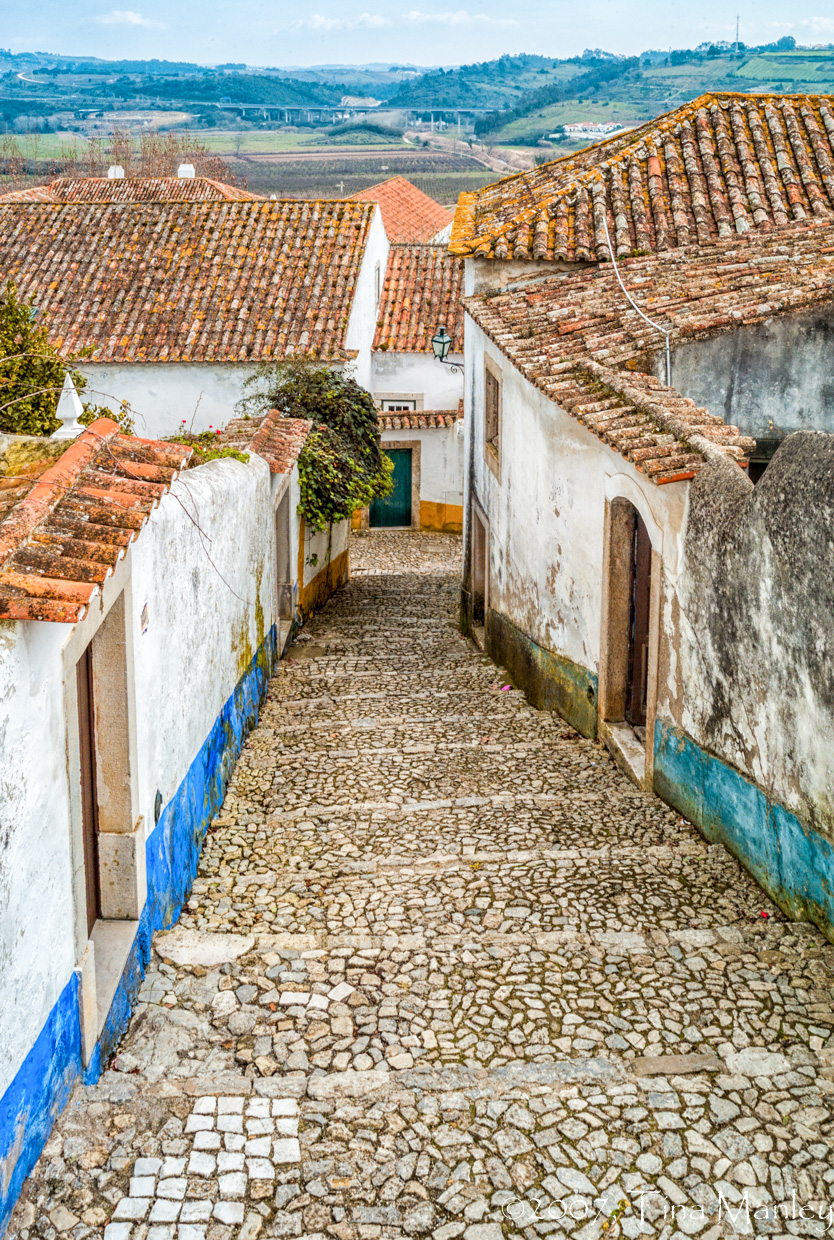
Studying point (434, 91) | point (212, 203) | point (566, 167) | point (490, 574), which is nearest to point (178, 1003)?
point (490, 574)

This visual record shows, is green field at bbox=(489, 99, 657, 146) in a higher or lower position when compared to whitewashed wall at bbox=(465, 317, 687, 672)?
higher

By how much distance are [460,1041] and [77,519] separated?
2.56 m

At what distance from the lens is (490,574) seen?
13.1 metres

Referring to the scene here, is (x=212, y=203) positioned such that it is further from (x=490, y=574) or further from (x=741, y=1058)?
(x=741, y=1058)

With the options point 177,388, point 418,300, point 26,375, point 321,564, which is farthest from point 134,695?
point 418,300

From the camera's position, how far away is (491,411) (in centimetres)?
1270

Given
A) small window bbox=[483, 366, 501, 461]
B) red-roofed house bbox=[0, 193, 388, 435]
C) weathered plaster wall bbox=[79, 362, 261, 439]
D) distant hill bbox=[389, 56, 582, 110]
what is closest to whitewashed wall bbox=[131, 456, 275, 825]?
small window bbox=[483, 366, 501, 461]

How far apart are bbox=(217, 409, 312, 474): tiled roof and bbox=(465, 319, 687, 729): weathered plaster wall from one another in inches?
88.9

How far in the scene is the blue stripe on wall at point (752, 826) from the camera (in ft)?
16.4

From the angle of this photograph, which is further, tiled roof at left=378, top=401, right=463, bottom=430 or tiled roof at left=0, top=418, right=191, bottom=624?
tiled roof at left=378, top=401, right=463, bottom=430

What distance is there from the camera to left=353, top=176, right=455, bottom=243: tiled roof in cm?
3353

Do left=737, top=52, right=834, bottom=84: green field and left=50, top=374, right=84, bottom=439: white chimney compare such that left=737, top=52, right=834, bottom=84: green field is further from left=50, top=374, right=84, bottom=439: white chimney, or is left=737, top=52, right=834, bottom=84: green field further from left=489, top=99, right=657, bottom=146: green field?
left=50, top=374, right=84, bottom=439: white chimney

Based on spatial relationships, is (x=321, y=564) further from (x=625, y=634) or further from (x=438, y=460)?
(x=438, y=460)

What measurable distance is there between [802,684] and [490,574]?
819 centimetres
